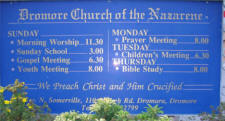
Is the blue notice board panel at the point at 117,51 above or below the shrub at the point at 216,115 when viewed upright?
above

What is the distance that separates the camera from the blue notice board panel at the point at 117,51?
3385 millimetres

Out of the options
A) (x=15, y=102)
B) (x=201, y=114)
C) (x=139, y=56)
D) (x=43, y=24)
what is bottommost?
(x=201, y=114)

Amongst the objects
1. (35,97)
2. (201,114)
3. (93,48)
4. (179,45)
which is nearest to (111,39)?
(93,48)

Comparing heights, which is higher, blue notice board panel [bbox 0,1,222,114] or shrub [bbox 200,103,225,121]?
blue notice board panel [bbox 0,1,222,114]

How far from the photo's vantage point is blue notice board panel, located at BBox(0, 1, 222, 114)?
3.38 metres

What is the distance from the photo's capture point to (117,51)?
343cm

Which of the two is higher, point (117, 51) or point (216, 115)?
point (117, 51)

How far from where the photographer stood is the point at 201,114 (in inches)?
134

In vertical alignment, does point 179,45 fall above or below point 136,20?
below

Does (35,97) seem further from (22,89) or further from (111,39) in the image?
(111,39)

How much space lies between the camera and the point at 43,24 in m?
3.42

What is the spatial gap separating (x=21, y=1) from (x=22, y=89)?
1.24m

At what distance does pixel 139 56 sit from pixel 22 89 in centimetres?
169

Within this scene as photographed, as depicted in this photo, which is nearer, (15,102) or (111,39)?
(15,102)
